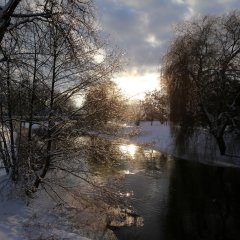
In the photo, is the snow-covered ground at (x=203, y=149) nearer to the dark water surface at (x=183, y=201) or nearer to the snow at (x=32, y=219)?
the dark water surface at (x=183, y=201)

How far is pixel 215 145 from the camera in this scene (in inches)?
1094

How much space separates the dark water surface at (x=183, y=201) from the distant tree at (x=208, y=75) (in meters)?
4.23

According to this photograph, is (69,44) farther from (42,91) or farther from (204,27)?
(204,27)

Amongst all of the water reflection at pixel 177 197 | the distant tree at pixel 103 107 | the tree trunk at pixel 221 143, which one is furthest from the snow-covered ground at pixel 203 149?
the distant tree at pixel 103 107

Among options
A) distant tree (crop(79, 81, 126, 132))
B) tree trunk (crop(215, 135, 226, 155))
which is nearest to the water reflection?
distant tree (crop(79, 81, 126, 132))

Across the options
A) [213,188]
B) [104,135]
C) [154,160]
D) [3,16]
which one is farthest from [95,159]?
[154,160]

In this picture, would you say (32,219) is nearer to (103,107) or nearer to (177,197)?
(103,107)

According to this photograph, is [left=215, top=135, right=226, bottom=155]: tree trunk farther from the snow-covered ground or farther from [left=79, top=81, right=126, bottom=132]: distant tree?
[left=79, top=81, right=126, bottom=132]: distant tree

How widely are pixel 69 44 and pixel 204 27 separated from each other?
66.3ft

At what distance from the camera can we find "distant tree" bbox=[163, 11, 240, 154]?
26.3m

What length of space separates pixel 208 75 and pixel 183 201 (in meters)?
12.8

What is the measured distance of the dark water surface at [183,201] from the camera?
1183 centimetres

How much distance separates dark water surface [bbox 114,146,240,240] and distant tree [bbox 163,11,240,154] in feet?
13.9

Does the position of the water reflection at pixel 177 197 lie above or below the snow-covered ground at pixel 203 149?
below
